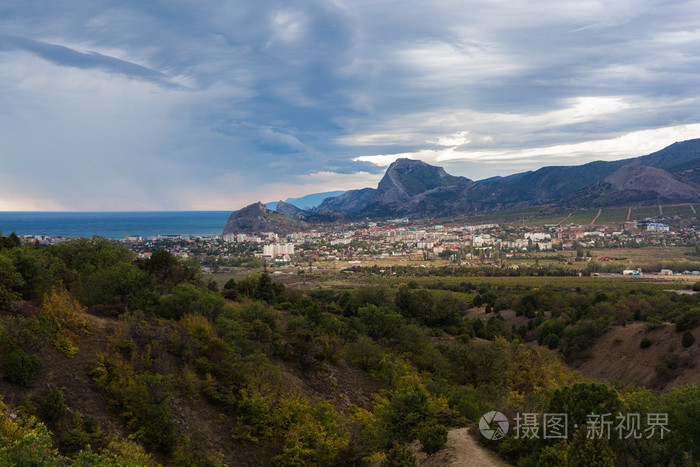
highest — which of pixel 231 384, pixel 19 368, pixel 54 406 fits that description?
pixel 19 368

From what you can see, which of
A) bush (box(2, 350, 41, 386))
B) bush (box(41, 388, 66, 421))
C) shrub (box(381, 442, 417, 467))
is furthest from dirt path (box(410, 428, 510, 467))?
bush (box(2, 350, 41, 386))

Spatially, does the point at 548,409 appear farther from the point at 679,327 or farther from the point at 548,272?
the point at 548,272

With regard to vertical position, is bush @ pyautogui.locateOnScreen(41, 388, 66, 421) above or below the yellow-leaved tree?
below

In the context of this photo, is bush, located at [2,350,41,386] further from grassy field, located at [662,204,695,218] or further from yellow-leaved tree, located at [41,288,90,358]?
grassy field, located at [662,204,695,218]

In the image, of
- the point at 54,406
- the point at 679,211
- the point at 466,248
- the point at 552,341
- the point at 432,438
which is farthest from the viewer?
the point at 679,211

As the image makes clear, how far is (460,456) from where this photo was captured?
605 inches

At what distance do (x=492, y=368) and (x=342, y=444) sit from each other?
16.4 meters

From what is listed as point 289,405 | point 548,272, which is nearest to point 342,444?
point 289,405

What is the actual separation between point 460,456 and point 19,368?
54.0ft

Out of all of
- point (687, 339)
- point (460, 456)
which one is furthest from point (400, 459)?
point (687, 339)

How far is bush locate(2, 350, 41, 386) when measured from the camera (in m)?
14.2

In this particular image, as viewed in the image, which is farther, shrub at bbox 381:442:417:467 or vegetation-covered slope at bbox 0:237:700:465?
shrub at bbox 381:442:417:467

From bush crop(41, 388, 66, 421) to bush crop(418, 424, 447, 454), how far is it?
43.7 ft

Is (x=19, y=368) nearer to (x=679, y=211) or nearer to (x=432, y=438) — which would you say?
(x=432, y=438)
